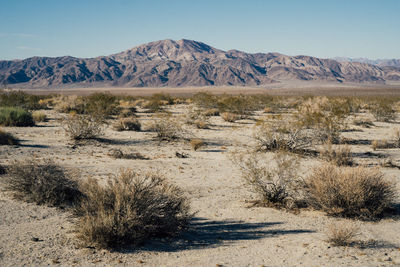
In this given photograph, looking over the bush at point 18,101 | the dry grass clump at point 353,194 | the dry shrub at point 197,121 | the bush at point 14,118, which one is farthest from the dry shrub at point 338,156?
the bush at point 18,101

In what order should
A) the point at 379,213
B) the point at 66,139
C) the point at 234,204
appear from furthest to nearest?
1. the point at 66,139
2. the point at 234,204
3. the point at 379,213

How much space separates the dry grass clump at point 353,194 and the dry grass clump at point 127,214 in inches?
127

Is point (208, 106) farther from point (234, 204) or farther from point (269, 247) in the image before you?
point (269, 247)

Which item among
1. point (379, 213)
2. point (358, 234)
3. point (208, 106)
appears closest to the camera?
point (358, 234)

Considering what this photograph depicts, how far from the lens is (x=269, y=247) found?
5.99 meters

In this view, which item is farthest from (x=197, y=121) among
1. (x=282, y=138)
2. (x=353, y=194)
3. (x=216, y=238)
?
(x=216, y=238)

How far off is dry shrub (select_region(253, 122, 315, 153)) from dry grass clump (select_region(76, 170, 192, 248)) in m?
9.42

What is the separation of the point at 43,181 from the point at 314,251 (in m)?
5.95

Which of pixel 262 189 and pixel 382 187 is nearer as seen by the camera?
pixel 382 187

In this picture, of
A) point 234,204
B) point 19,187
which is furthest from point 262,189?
point 19,187

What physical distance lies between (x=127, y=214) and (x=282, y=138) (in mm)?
11147

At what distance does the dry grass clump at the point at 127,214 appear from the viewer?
554 cm

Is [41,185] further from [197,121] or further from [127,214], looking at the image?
[197,121]

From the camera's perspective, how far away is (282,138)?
1554 cm
